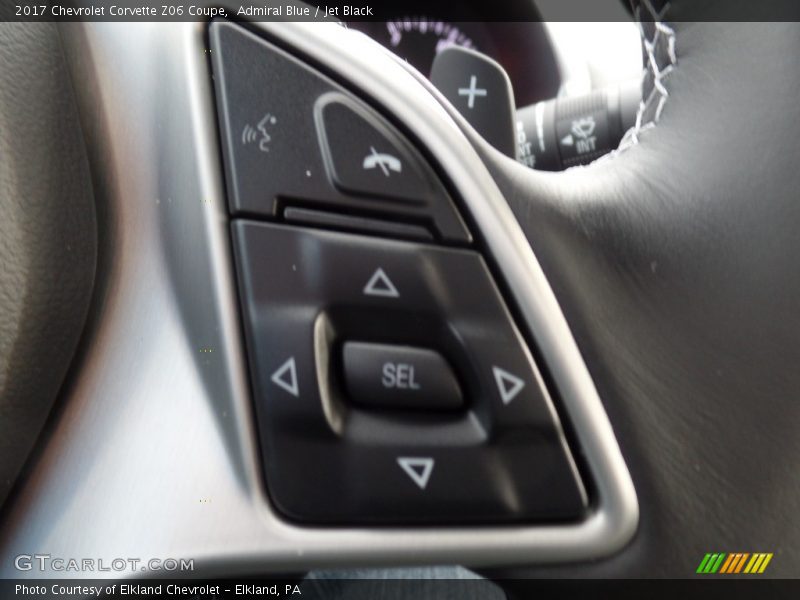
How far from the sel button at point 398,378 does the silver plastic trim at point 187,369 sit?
2.1 inches

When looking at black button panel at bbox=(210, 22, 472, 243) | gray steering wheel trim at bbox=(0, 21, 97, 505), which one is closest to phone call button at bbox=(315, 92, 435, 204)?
black button panel at bbox=(210, 22, 472, 243)

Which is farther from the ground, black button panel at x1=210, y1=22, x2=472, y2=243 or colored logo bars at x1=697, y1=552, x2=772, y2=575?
black button panel at x1=210, y1=22, x2=472, y2=243

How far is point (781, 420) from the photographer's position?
432 mm

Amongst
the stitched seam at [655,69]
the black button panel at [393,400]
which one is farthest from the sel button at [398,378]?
the stitched seam at [655,69]

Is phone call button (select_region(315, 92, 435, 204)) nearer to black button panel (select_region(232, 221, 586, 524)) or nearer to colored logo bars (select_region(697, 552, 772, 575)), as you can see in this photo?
black button panel (select_region(232, 221, 586, 524))

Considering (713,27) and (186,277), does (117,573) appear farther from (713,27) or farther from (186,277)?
(713,27)

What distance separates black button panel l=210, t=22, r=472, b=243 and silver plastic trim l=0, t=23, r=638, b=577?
11mm

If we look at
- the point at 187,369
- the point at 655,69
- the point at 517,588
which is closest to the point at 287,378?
the point at 187,369

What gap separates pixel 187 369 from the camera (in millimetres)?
415

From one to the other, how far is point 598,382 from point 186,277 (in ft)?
0.73

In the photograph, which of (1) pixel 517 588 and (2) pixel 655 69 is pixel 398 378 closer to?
(1) pixel 517 588

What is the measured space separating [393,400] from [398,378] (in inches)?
0.5

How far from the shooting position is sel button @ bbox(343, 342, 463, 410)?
1.36 feet

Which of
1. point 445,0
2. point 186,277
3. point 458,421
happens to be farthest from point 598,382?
point 445,0
